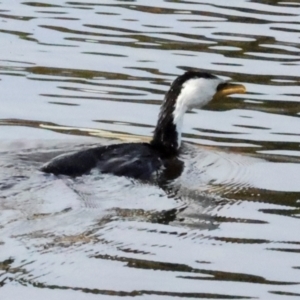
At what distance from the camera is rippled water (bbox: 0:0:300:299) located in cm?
799

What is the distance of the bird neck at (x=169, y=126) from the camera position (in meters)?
11.7

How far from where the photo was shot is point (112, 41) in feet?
50.8

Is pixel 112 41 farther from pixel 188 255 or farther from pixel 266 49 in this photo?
pixel 188 255

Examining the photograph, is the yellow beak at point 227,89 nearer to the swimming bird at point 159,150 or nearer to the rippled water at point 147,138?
the swimming bird at point 159,150

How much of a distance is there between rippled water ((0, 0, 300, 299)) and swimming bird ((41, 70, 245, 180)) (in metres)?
0.16

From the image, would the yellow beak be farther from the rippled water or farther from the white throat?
the rippled water

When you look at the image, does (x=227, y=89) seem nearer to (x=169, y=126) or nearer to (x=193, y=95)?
(x=193, y=95)

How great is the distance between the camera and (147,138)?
12.1m

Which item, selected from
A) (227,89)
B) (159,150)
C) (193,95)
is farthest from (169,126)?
(227,89)

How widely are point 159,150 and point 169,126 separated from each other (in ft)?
1.08

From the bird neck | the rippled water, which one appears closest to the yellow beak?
the rippled water

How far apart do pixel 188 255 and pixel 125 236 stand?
0.55m

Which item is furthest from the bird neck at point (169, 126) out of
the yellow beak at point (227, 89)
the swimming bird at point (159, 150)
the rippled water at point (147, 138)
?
the yellow beak at point (227, 89)

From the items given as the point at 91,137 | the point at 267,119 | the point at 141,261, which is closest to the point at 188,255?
the point at 141,261
